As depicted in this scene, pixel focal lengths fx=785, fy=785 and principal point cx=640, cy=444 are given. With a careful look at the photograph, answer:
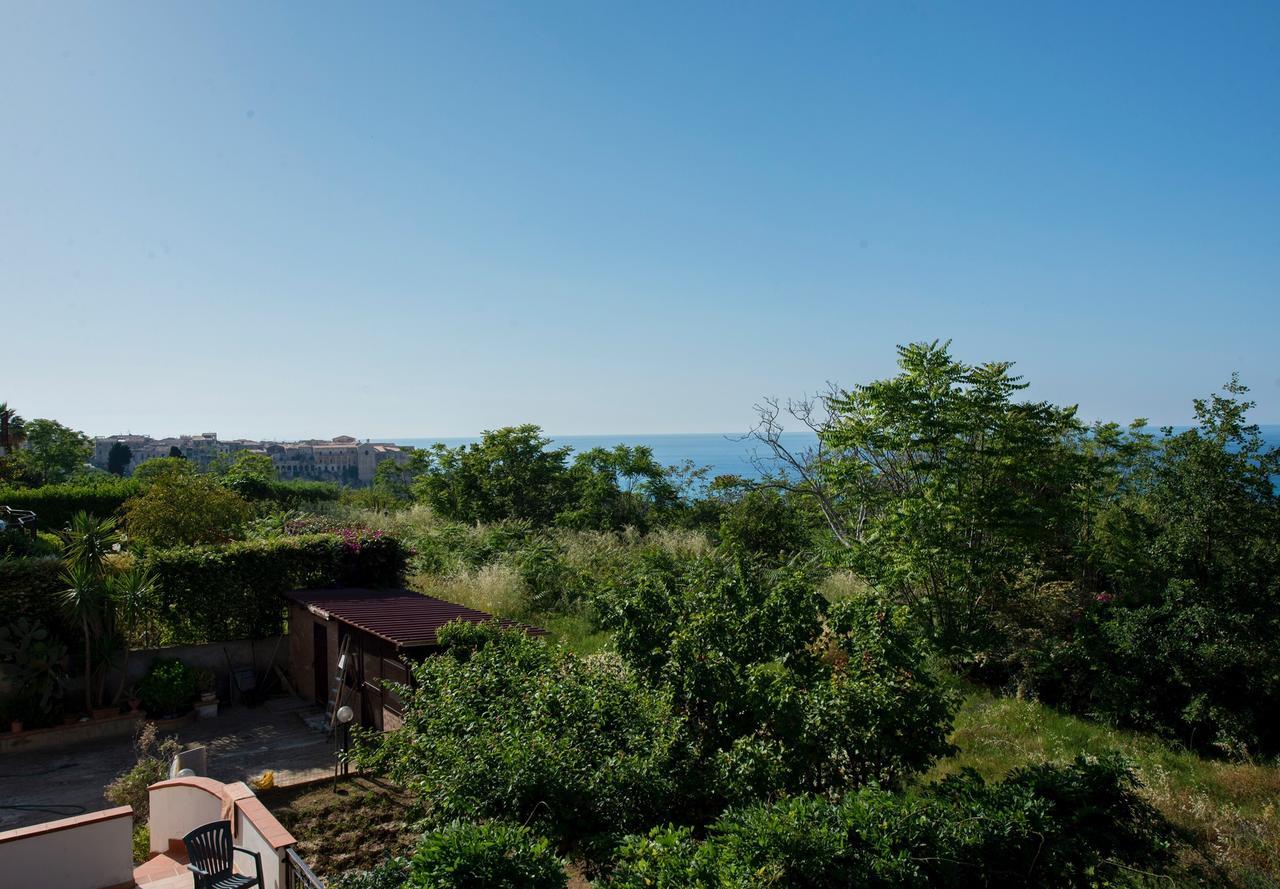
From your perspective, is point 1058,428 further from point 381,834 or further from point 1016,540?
point 381,834

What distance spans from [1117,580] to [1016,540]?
1.39 m

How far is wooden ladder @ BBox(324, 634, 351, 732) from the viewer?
447 inches

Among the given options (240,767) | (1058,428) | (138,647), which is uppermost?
(1058,428)

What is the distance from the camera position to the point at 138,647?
528 inches

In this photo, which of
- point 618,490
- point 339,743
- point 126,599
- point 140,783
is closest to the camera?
point 140,783

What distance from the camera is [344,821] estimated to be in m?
8.50

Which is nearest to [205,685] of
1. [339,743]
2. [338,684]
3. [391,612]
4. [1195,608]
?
[338,684]

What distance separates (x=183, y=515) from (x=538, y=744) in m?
15.7

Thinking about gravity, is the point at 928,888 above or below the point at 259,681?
above

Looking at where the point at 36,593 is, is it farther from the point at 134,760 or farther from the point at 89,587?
the point at 134,760

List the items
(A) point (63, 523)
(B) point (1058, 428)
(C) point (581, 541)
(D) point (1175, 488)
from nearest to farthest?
(D) point (1175, 488)
(B) point (1058, 428)
(C) point (581, 541)
(A) point (63, 523)

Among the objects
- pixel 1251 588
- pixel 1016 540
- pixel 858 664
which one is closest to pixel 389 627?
pixel 858 664

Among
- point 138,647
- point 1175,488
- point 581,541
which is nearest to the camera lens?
point 1175,488

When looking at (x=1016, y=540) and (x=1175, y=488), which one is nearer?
(x=1175, y=488)
